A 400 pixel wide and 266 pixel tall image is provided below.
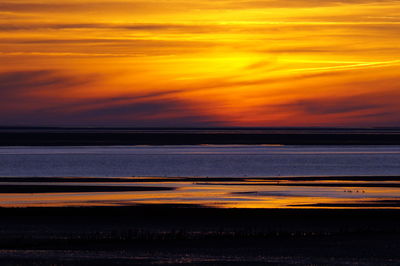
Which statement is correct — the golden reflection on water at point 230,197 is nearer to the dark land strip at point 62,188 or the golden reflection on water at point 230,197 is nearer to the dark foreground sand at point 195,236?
the dark land strip at point 62,188

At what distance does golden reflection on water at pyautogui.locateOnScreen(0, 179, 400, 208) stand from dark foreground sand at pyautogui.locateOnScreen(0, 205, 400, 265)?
2.37 meters

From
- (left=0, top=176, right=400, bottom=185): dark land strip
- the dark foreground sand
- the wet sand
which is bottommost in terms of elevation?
(left=0, top=176, right=400, bottom=185): dark land strip

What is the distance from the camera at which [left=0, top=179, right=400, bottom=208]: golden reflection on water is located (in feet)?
121

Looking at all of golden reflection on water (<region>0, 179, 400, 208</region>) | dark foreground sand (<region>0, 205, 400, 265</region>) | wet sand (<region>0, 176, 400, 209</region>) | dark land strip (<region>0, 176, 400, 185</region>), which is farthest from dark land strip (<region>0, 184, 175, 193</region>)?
dark foreground sand (<region>0, 205, 400, 265</region>)

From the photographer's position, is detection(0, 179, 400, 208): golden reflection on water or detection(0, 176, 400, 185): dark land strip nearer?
detection(0, 179, 400, 208): golden reflection on water

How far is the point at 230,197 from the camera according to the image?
132 ft

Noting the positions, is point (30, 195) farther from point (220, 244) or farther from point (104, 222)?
point (220, 244)

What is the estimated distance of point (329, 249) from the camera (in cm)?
2412

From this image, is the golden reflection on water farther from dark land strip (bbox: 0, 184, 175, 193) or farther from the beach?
dark land strip (bbox: 0, 184, 175, 193)

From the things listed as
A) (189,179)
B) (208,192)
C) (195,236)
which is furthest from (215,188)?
(195,236)

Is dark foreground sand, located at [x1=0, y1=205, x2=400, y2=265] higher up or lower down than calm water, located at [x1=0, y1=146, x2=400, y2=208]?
higher up

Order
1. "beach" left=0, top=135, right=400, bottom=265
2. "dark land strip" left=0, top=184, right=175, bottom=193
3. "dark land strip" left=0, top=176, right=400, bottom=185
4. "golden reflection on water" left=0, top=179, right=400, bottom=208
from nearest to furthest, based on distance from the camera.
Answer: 1. "beach" left=0, top=135, right=400, bottom=265
2. "golden reflection on water" left=0, top=179, right=400, bottom=208
3. "dark land strip" left=0, top=184, right=175, bottom=193
4. "dark land strip" left=0, top=176, right=400, bottom=185

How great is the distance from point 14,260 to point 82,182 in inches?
1128

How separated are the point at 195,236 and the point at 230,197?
1354 centimetres
